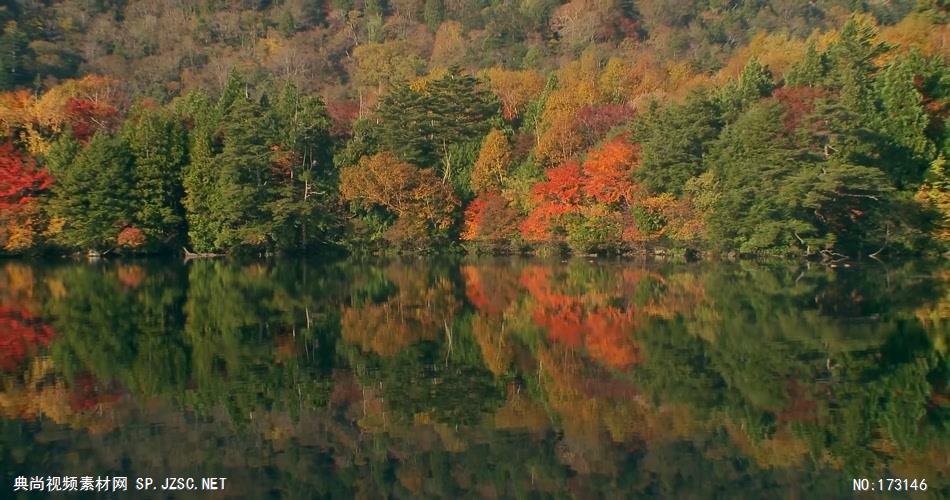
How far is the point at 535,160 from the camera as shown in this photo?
47.7m

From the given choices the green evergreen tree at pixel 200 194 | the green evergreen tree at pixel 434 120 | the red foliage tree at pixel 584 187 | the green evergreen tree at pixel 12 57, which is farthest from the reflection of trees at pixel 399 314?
the green evergreen tree at pixel 12 57

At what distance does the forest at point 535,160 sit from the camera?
36625 mm

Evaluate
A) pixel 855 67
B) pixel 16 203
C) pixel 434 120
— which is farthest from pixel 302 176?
pixel 855 67

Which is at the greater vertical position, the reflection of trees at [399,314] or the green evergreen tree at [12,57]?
the green evergreen tree at [12,57]

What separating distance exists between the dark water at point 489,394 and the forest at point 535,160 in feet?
47.3

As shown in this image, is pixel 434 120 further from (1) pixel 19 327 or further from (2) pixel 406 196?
(1) pixel 19 327

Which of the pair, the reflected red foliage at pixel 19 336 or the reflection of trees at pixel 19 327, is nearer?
the reflected red foliage at pixel 19 336

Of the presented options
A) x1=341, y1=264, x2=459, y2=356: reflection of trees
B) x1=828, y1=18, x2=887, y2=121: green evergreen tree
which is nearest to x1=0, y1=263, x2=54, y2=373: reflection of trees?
x1=341, y1=264, x2=459, y2=356: reflection of trees

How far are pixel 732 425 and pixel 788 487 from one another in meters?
1.94

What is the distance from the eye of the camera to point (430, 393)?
495 inches

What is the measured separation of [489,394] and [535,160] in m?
35.9

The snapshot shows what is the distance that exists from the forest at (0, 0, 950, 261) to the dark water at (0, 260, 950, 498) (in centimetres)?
1441

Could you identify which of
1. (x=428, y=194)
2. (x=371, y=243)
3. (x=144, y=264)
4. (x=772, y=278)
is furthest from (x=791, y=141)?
(x=144, y=264)

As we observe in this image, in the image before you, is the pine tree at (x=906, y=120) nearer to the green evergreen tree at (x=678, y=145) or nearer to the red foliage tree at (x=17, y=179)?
the green evergreen tree at (x=678, y=145)
